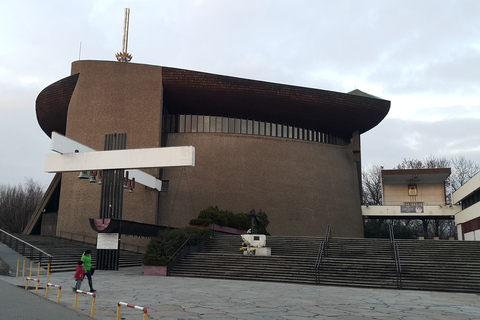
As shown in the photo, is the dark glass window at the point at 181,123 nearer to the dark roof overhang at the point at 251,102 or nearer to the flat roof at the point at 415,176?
the dark roof overhang at the point at 251,102

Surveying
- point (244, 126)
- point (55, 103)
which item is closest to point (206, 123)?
point (244, 126)

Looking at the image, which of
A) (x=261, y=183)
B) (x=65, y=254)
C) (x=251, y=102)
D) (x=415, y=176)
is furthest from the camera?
(x=415, y=176)

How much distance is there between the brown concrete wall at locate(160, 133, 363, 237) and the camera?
1287 inches

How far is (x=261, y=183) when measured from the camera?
3388 cm

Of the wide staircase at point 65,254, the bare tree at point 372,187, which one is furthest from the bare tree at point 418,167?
the wide staircase at point 65,254

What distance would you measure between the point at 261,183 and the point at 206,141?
539cm

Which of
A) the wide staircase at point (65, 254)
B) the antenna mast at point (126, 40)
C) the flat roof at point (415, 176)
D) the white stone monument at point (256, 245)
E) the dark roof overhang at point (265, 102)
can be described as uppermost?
the antenna mast at point (126, 40)

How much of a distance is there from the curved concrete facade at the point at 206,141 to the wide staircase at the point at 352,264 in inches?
367

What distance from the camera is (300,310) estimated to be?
412 inches

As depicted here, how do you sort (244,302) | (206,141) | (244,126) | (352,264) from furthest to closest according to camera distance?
(244,126), (206,141), (352,264), (244,302)

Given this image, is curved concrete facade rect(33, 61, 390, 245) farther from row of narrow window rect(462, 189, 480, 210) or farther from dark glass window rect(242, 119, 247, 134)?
row of narrow window rect(462, 189, 480, 210)

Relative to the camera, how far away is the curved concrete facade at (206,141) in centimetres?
3198

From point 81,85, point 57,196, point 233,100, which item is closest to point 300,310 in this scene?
point 233,100

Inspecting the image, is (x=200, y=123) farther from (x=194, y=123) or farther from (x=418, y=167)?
(x=418, y=167)
